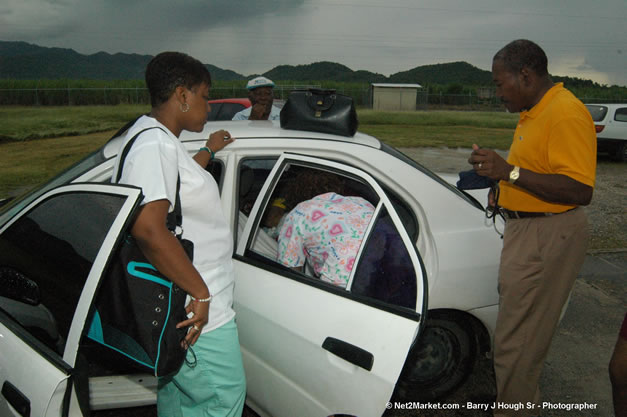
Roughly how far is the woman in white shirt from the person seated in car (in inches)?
20.1

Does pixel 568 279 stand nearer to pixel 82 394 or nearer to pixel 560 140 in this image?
pixel 560 140

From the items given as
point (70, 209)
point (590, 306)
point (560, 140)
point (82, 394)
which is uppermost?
point (560, 140)

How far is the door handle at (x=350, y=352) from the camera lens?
171 centimetres

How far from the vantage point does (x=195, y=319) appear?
151 cm

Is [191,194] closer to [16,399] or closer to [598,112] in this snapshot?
[16,399]

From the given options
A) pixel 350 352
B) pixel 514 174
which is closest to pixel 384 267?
pixel 350 352

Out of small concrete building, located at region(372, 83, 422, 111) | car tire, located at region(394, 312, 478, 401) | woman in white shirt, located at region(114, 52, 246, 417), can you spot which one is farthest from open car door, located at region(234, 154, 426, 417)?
small concrete building, located at region(372, 83, 422, 111)

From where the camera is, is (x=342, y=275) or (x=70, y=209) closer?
(x=70, y=209)

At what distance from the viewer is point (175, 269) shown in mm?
1394

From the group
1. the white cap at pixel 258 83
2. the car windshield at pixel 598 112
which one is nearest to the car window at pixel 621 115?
the car windshield at pixel 598 112

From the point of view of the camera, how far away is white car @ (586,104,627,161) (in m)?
12.6

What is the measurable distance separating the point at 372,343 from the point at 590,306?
3299 mm

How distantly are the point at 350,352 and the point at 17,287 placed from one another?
1.38 metres

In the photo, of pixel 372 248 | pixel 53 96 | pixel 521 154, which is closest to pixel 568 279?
pixel 521 154
